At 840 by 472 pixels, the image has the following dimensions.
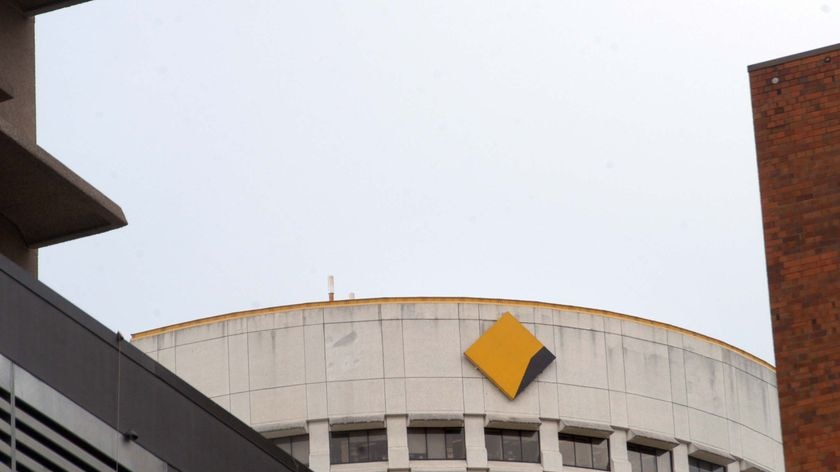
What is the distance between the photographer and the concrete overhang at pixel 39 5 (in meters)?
35.5

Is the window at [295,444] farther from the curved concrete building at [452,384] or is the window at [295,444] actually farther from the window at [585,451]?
the window at [585,451]

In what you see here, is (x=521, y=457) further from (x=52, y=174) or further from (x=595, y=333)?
(x=52, y=174)

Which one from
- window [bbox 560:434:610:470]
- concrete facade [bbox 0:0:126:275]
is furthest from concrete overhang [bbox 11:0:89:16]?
window [bbox 560:434:610:470]

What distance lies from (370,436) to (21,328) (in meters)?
36.8

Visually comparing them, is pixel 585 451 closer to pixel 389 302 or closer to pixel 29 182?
pixel 389 302

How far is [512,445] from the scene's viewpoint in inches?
2496

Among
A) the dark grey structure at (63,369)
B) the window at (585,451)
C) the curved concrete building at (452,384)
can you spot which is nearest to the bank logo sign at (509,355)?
the curved concrete building at (452,384)

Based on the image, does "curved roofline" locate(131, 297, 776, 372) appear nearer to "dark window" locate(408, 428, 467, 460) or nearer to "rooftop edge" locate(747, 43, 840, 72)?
"dark window" locate(408, 428, 467, 460)

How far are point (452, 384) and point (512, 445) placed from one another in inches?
108

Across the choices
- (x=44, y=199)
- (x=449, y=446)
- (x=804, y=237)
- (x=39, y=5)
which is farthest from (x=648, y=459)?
(x=804, y=237)

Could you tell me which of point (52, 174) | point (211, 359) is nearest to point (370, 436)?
point (211, 359)

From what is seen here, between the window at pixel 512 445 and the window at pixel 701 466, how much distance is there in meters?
5.58

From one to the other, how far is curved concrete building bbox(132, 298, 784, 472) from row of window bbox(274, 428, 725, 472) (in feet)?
0.15

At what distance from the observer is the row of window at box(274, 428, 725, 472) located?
6263 cm
